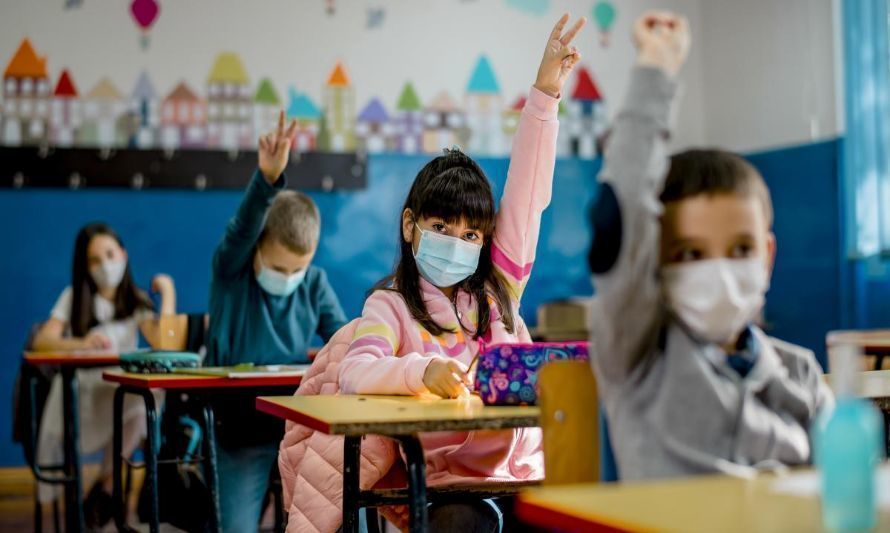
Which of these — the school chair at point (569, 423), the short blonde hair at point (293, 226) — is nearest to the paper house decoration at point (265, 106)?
the short blonde hair at point (293, 226)

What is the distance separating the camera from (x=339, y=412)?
1719 millimetres

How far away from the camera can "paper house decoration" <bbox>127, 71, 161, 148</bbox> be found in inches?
232

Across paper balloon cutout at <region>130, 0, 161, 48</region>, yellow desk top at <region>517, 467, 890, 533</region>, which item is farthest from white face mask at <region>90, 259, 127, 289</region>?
yellow desk top at <region>517, 467, 890, 533</region>

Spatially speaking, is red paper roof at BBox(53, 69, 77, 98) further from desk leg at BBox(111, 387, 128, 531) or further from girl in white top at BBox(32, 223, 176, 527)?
desk leg at BBox(111, 387, 128, 531)

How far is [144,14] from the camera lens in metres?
5.95

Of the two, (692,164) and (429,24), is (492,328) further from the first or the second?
(429,24)

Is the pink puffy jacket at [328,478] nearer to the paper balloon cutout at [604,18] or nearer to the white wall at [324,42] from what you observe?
the white wall at [324,42]

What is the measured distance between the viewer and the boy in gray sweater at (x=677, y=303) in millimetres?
1238

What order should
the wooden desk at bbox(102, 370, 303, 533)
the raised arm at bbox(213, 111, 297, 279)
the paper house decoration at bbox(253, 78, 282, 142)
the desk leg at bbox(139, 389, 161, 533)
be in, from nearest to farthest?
the wooden desk at bbox(102, 370, 303, 533) → the desk leg at bbox(139, 389, 161, 533) → the raised arm at bbox(213, 111, 297, 279) → the paper house decoration at bbox(253, 78, 282, 142)

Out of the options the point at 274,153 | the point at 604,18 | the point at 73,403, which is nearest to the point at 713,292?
the point at 274,153

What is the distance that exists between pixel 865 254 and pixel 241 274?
125 inches

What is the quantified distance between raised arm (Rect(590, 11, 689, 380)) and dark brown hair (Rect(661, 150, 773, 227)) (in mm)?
43

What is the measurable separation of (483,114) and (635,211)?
17.2ft

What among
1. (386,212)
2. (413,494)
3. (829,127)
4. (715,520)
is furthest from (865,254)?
(715,520)
